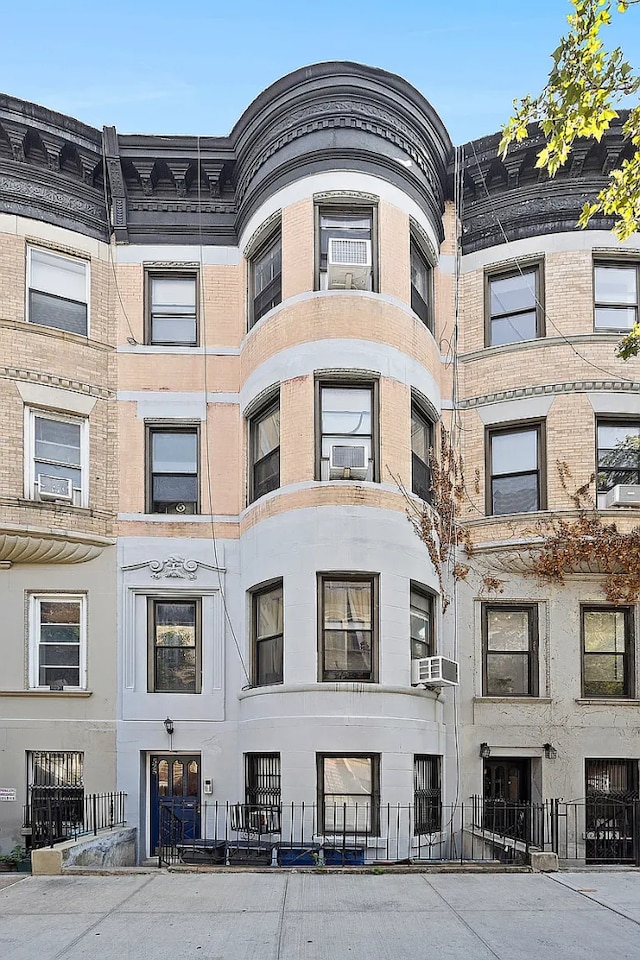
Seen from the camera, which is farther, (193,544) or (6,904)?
(193,544)

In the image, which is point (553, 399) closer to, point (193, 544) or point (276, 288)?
point (276, 288)

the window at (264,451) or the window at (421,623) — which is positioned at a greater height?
the window at (264,451)

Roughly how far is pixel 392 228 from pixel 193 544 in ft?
21.8

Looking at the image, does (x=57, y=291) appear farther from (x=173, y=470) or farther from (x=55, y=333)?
(x=173, y=470)

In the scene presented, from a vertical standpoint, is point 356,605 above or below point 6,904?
above

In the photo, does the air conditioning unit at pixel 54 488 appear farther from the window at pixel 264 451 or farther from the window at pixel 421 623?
the window at pixel 421 623

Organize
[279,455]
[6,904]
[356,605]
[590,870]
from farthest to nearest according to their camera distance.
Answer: [279,455], [356,605], [590,870], [6,904]

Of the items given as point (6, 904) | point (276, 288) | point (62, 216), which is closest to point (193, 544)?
point (276, 288)

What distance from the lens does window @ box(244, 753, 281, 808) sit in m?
16.2

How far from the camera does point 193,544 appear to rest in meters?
18.4

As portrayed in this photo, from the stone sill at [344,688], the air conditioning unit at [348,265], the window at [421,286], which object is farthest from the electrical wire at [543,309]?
the stone sill at [344,688]

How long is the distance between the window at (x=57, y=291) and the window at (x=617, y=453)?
31.8 feet

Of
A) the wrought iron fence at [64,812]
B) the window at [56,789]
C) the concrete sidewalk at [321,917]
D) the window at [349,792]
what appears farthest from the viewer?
the window at [56,789]

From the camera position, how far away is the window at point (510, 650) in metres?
18.0
